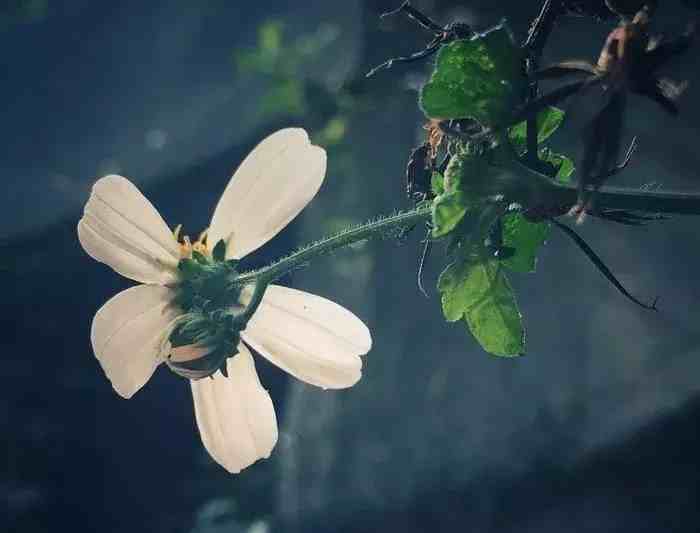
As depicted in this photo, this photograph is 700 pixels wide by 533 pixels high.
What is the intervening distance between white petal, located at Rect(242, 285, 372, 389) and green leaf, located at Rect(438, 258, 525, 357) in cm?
6

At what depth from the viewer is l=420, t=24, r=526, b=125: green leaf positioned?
1.41 ft

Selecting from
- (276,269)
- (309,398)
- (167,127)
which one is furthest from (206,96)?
(276,269)

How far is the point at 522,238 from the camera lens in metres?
0.56

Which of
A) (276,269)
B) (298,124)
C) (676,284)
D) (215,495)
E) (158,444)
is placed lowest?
(215,495)

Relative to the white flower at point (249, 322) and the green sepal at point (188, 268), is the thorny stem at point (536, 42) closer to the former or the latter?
the white flower at point (249, 322)

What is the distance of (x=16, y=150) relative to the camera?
263cm

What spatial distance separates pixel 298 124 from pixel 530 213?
227cm

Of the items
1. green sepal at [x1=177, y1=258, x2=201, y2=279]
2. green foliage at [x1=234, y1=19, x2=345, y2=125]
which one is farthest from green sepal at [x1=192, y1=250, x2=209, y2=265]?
green foliage at [x1=234, y1=19, x2=345, y2=125]

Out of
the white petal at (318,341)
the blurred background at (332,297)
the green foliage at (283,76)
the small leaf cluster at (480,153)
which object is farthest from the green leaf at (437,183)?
the green foliage at (283,76)

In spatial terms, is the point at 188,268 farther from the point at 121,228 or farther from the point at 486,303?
the point at 486,303

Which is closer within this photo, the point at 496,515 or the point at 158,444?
the point at 496,515

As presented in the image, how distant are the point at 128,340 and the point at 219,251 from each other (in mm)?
101

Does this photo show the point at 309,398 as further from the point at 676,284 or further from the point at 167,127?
the point at 676,284

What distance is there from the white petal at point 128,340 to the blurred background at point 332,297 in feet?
5.67
